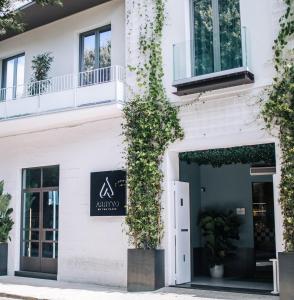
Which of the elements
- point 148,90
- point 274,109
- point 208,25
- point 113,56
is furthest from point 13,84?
point 274,109

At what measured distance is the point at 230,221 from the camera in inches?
547

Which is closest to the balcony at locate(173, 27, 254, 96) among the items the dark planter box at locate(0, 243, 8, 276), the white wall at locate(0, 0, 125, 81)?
the white wall at locate(0, 0, 125, 81)

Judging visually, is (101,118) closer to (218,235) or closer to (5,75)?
(218,235)

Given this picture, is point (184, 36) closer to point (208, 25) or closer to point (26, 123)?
point (208, 25)

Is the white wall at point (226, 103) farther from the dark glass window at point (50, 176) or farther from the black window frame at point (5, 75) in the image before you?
the black window frame at point (5, 75)

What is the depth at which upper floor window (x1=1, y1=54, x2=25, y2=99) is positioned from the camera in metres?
15.1

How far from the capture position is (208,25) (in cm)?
1113

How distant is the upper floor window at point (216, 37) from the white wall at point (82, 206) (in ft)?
9.07

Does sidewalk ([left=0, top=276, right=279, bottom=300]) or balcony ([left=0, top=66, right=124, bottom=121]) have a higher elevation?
balcony ([left=0, top=66, right=124, bottom=121])

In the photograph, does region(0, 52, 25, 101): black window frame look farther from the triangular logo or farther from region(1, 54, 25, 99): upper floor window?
the triangular logo

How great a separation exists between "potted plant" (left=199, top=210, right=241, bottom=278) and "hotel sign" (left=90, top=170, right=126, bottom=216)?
2.96m

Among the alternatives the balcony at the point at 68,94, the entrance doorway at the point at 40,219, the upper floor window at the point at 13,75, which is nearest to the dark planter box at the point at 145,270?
the entrance doorway at the point at 40,219

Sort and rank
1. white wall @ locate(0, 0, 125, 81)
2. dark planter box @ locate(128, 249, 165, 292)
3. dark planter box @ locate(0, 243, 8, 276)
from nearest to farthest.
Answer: dark planter box @ locate(128, 249, 165, 292) < white wall @ locate(0, 0, 125, 81) < dark planter box @ locate(0, 243, 8, 276)

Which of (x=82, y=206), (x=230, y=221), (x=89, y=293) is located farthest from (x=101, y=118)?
(x=230, y=221)
